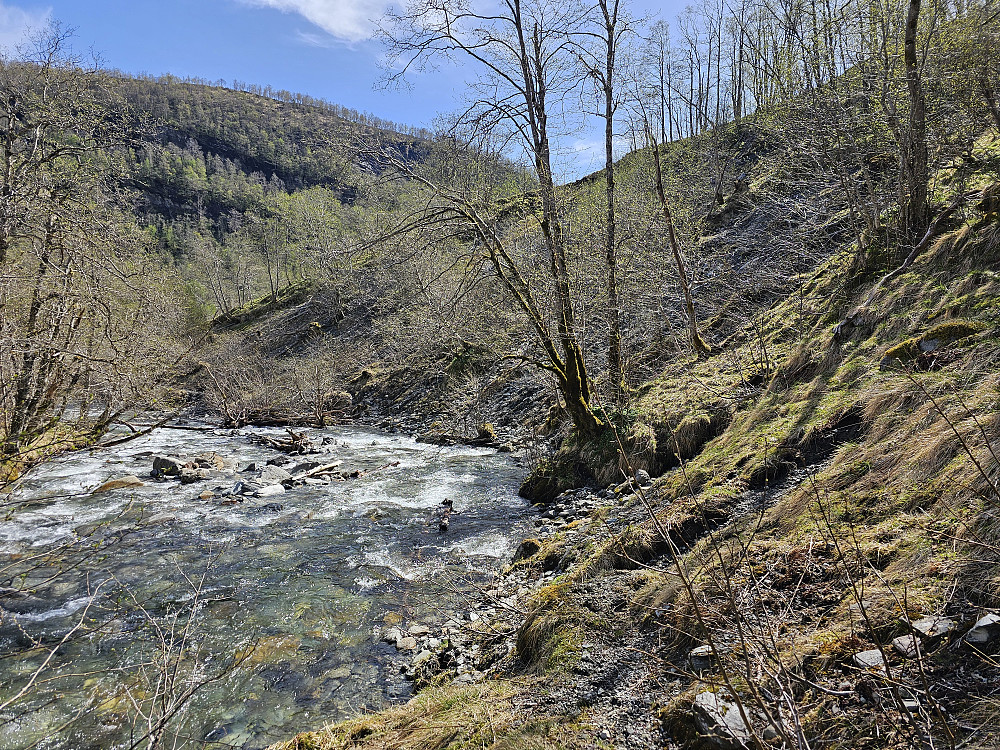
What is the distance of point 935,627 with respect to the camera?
252 centimetres

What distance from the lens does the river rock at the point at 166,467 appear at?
13.4 meters

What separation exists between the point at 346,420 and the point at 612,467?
17.3 meters

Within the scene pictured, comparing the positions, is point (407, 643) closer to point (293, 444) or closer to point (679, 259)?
point (679, 259)

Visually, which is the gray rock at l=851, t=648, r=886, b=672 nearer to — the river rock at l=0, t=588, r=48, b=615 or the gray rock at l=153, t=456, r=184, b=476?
the river rock at l=0, t=588, r=48, b=615

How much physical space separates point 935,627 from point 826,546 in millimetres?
1127

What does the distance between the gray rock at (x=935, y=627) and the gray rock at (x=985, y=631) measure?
0.35ft

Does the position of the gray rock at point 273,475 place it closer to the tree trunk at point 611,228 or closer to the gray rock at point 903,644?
the tree trunk at point 611,228

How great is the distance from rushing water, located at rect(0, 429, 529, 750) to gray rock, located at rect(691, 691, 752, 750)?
2.71 m

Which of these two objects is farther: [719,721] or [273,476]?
[273,476]

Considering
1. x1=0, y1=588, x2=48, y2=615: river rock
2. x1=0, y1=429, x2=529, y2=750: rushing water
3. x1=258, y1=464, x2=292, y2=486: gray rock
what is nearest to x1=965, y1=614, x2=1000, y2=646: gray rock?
x1=0, y1=429, x2=529, y2=750: rushing water

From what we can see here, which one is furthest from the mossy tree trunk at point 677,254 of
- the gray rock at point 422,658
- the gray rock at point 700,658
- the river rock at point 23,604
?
the river rock at point 23,604

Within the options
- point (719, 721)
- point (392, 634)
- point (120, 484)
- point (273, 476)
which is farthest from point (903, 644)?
point (120, 484)

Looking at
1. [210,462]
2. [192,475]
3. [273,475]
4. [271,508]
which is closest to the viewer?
[271,508]

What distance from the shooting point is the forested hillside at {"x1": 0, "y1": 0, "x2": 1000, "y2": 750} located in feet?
8.81
